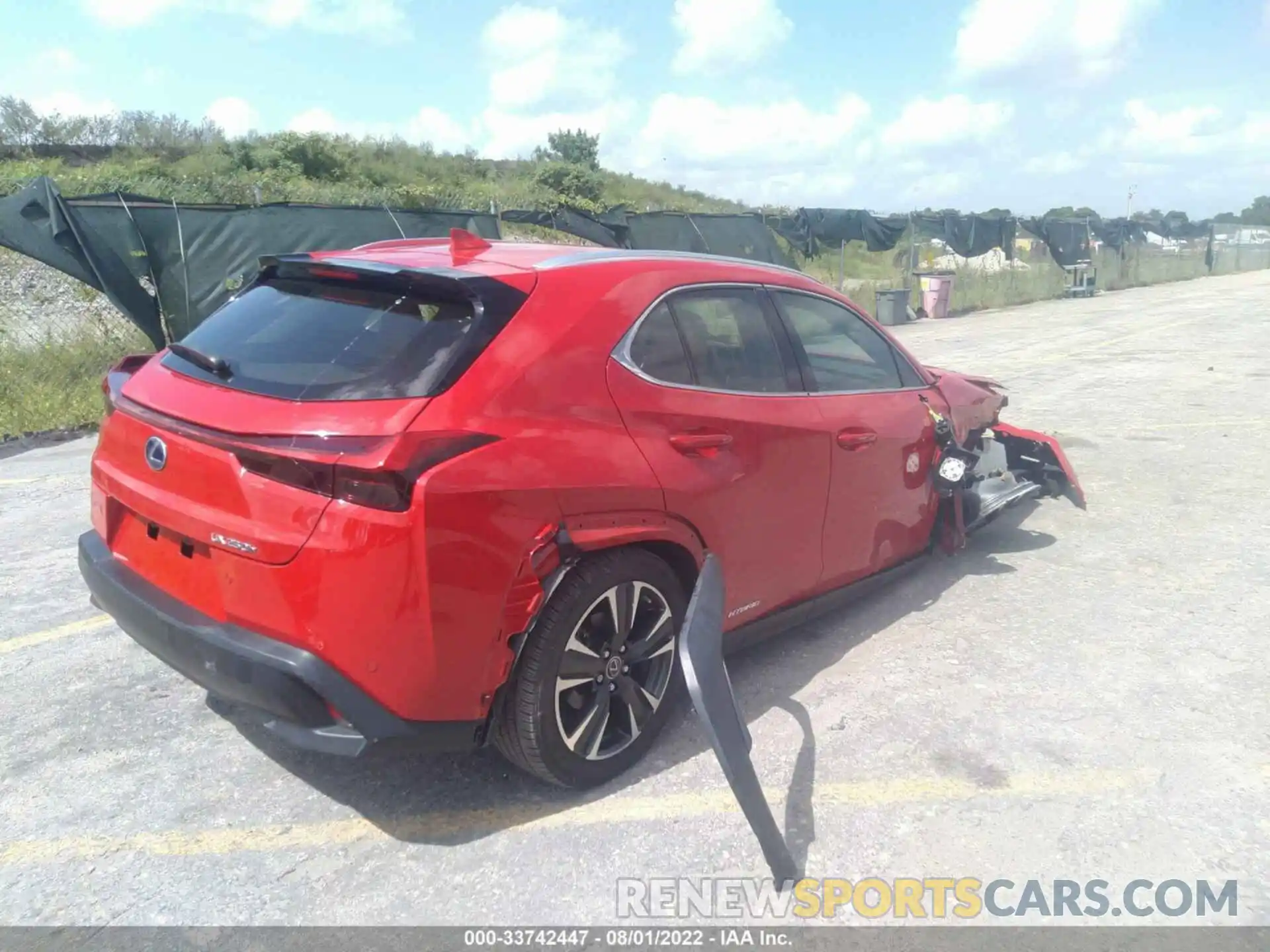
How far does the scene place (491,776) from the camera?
341cm

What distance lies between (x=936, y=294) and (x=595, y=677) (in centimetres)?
2052

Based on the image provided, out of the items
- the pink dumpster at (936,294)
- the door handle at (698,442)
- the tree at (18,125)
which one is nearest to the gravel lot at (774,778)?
the door handle at (698,442)

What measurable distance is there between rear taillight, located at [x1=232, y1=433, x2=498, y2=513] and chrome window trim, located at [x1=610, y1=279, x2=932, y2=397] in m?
0.77

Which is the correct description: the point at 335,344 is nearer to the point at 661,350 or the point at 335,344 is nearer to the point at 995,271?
the point at 661,350

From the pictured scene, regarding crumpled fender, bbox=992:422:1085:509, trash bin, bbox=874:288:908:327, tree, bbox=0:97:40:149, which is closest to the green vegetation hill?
tree, bbox=0:97:40:149

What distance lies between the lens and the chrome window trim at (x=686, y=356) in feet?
10.8

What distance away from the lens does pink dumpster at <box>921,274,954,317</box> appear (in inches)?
862

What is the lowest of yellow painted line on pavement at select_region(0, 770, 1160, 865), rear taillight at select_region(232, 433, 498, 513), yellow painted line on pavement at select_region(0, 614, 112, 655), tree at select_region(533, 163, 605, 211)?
yellow painted line on pavement at select_region(0, 770, 1160, 865)

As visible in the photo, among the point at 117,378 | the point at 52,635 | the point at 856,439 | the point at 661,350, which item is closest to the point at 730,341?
the point at 661,350

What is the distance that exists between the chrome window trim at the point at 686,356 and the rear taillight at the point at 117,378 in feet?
5.74

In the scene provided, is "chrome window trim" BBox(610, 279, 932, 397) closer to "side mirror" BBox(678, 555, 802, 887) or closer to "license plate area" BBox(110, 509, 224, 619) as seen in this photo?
"side mirror" BBox(678, 555, 802, 887)

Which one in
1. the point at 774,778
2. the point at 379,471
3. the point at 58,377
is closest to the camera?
the point at 379,471

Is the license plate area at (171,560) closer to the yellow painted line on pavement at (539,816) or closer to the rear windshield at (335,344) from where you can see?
the rear windshield at (335,344)

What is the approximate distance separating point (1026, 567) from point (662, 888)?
3435 millimetres
